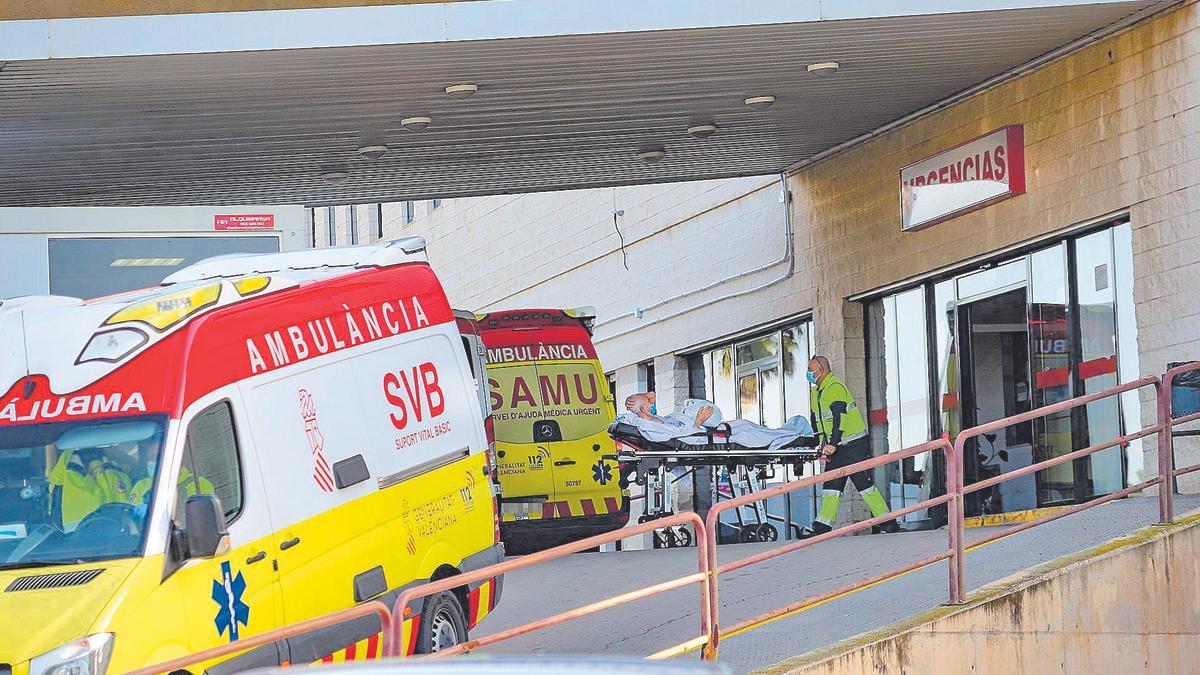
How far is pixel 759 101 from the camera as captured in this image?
15.9m

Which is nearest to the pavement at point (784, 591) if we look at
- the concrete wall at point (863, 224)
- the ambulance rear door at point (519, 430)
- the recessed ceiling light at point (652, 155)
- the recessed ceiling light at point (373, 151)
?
the ambulance rear door at point (519, 430)

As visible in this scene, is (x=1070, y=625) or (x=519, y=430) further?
(x=519, y=430)

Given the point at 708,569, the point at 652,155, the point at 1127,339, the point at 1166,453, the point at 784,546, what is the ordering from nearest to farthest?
the point at 708,569 < the point at 784,546 < the point at 1166,453 < the point at 1127,339 < the point at 652,155

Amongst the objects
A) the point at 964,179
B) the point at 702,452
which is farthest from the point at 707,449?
the point at 964,179

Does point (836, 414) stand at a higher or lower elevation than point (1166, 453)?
higher

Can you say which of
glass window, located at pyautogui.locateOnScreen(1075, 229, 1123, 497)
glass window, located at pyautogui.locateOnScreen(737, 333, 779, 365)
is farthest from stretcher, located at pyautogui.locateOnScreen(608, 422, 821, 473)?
glass window, located at pyautogui.locateOnScreen(737, 333, 779, 365)

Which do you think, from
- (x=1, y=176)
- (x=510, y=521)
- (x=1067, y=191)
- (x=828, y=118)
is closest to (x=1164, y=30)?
(x=1067, y=191)

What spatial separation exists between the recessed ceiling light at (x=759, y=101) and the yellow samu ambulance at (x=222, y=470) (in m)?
6.26

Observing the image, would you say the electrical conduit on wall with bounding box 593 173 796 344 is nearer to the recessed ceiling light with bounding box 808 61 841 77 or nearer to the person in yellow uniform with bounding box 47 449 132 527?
the recessed ceiling light with bounding box 808 61 841 77

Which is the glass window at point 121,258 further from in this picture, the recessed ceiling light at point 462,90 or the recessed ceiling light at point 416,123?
the recessed ceiling light at point 416,123

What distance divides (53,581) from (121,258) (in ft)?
14.5

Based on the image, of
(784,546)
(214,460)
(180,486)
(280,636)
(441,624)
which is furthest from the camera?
(441,624)

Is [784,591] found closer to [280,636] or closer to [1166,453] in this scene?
[1166,453]

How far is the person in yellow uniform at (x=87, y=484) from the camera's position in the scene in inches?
328
